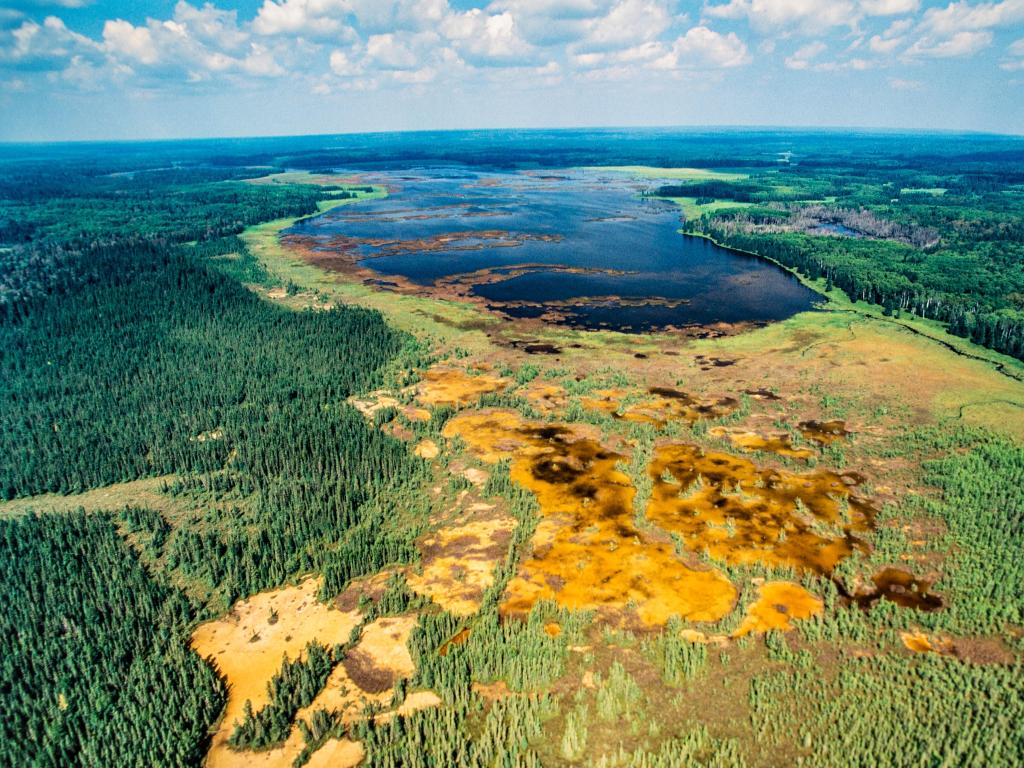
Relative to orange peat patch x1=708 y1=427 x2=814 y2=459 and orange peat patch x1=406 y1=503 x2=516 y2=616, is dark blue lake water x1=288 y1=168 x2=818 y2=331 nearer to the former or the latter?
orange peat patch x1=708 y1=427 x2=814 y2=459

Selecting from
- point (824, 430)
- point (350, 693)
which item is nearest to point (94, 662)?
point (350, 693)

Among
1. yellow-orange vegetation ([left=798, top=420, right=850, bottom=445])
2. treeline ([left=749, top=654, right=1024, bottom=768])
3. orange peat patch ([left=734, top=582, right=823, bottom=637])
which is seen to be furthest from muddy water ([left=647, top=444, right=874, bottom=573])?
treeline ([left=749, top=654, right=1024, bottom=768])

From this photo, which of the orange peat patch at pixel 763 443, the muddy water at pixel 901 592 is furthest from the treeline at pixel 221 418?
the muddy water at pixel 901 592

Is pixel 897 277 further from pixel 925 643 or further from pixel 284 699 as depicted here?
pixel 284 699

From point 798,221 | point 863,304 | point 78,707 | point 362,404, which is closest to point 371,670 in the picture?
point 78,707

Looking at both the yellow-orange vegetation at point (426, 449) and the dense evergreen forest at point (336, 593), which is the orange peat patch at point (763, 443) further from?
the yellow-orange vegetation at point (426, 449)

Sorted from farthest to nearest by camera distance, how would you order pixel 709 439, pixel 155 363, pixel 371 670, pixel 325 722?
pixel 155 363 → pixel 709 439 → pixel 371 670 → pixel 325 722

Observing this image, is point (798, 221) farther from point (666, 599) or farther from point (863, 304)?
point (666, 599)
